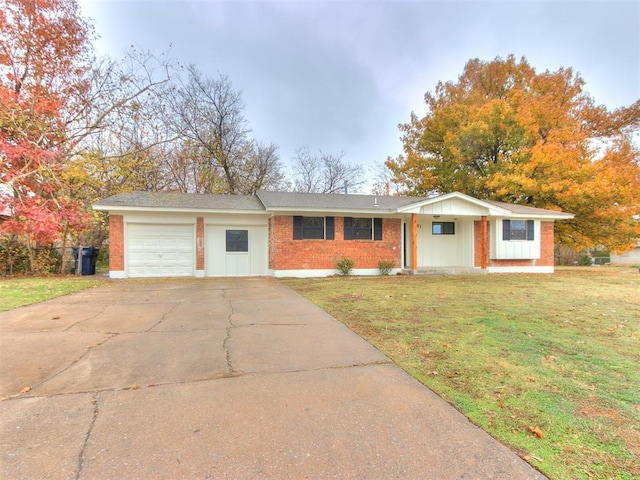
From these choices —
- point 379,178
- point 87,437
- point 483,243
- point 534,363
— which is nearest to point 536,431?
point 534,363

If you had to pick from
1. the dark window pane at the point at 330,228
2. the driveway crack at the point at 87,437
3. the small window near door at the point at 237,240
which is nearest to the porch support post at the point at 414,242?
the dark window pane at the point at 330,228

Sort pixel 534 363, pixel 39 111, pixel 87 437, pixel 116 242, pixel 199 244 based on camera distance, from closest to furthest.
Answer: pixel 87 437 → pixel 534 363 → pixel 39 111 → pixel 116 242 → pixel 199 244

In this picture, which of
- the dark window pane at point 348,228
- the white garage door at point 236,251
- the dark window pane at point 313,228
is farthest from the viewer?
the dark window pane at point 348,228

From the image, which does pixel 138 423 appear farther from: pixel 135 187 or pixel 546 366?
pixel 135 187

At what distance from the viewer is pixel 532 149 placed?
675 inches

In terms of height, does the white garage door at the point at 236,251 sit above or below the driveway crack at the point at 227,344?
above

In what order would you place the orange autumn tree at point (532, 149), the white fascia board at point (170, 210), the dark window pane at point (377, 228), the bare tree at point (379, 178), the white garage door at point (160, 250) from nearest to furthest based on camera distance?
the white fascia board at point (170, 210)
the white garage door at point (160, 250)
the dark window pane at point (377, 228)
the orange autumn tree at point (532, 149)
the bare tree at point (379, 178)

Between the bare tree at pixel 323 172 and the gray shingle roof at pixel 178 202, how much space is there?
14.7 metres

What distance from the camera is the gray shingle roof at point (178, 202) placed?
11789 mm

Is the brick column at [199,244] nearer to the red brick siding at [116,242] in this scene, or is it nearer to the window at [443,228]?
the red brick siding at [116,242]

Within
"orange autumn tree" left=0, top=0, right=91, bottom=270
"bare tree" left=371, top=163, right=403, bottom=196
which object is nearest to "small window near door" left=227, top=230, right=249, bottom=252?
"orange autumn tree" left=0, top=0, right=91, bottom=270

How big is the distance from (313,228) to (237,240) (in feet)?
10.7

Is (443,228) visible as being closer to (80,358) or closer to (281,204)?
(281,204)

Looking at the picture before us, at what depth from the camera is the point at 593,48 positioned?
14602 mm
